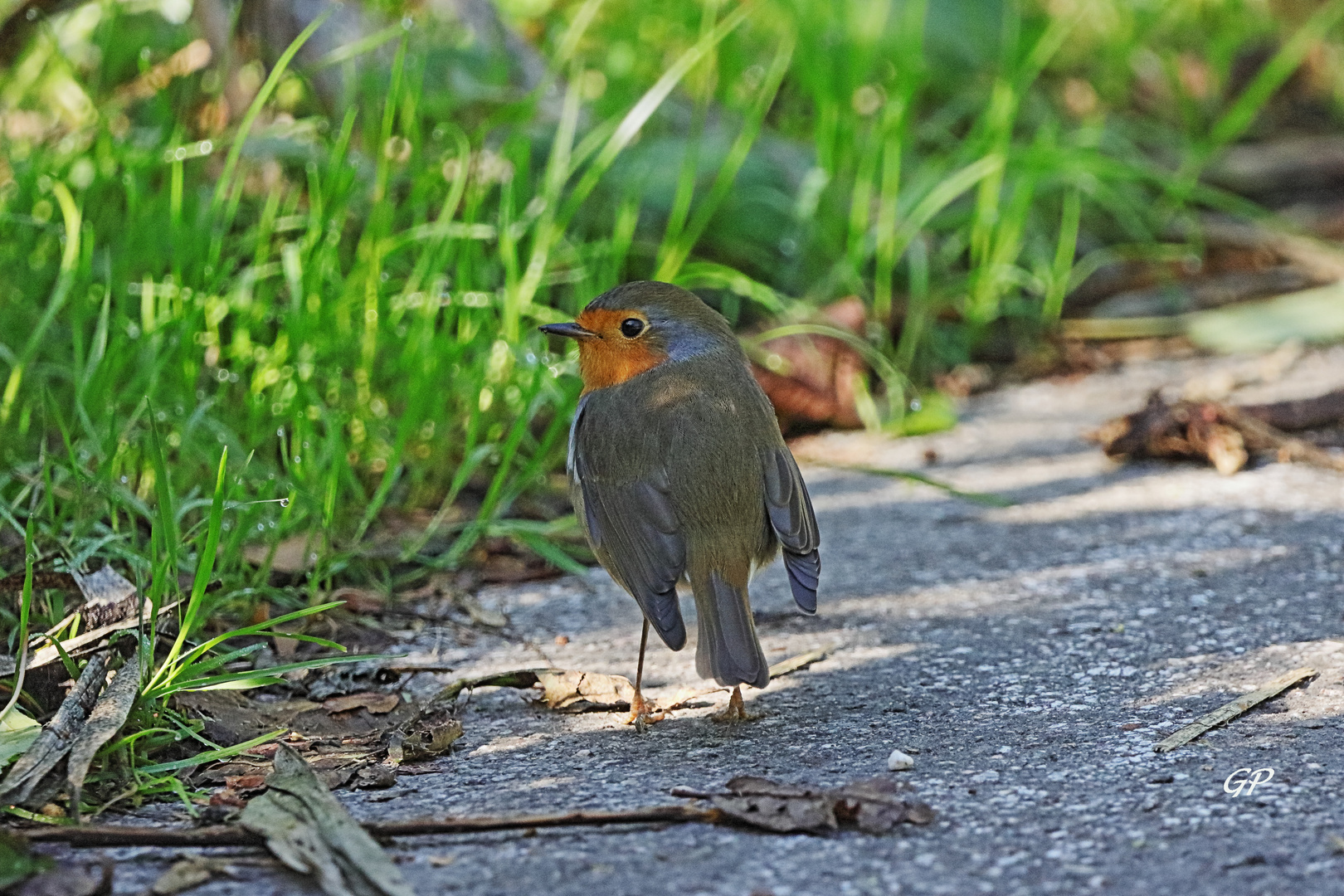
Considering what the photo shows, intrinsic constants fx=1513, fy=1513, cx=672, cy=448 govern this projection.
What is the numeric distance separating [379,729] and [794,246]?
10.1ft

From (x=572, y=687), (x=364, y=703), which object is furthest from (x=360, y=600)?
(x=572, y=687)


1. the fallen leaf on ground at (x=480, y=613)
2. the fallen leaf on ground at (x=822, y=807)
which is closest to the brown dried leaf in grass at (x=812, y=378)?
the fallen leaf on ground at (x=480, y=613)

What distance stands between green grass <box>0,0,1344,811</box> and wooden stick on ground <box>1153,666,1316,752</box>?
1.60m

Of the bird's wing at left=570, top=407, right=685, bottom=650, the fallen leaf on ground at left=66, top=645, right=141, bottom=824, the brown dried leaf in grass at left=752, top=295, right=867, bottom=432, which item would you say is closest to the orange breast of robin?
the bird's wing at left=570, top=407, right=685, bottom=650

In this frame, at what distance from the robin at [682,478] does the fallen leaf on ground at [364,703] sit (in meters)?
0.50

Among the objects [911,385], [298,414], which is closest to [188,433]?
[298,414]

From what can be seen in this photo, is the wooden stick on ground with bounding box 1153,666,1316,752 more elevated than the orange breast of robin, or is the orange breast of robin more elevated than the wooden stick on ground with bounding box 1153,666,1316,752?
the orange breast of robin

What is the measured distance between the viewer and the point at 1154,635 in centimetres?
323

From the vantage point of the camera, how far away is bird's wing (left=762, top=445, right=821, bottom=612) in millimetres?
3049

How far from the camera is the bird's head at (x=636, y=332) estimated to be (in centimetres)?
350

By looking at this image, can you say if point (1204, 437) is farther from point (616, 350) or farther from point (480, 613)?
point (480, 613)

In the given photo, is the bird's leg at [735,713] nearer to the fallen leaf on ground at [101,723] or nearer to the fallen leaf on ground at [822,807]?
the fallen leaf on ground at [822,807]

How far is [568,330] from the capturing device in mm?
3469

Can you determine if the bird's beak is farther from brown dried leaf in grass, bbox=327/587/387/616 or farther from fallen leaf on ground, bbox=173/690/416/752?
fallen leaf on ground, bbox=173/690/416/752
